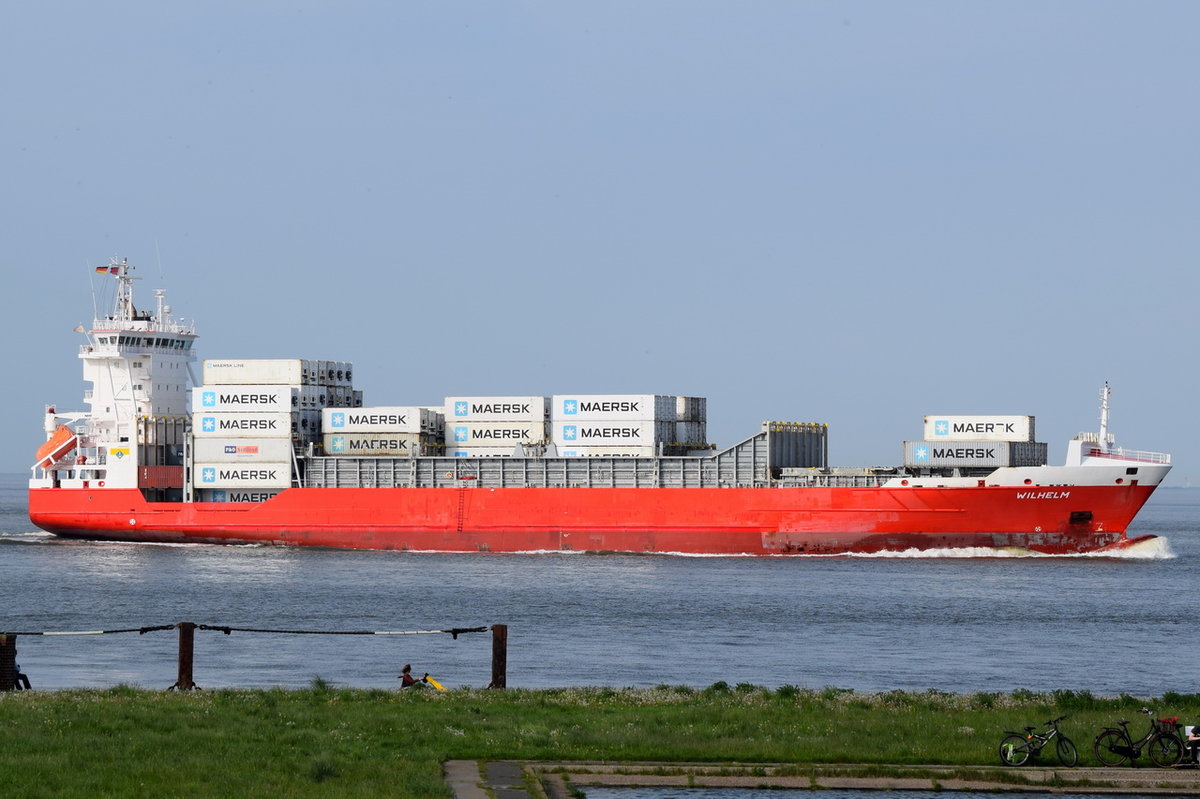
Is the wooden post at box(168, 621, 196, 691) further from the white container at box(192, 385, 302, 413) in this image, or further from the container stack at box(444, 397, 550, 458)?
the white container at box(192, 385, 302, 413)

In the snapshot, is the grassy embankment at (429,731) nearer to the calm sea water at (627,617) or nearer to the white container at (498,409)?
the calm sea water at (627,617)

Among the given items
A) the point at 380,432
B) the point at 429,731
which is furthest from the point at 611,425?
the point at 429,731

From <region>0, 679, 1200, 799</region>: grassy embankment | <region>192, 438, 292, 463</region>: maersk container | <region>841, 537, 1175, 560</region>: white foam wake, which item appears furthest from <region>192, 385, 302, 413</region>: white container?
<region>0, 679, 1200, 799</region>: grassy embankment

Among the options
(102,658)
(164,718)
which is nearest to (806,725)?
(164,718)

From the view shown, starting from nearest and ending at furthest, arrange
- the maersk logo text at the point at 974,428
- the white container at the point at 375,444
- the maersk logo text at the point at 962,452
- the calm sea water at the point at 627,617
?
the calm sea water at the point at 627,617
the maersk logo text at the point at 962,452
the maersk logo text at the point at 974,428
the white container at the point at 375,444

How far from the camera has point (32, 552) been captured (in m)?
57.2

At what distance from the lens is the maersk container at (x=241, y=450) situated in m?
57.4

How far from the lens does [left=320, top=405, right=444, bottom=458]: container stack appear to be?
5709 centimetres

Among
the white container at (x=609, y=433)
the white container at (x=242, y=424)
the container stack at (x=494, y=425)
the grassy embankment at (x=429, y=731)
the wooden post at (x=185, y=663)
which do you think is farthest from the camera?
the white container at (x=242, y=424)

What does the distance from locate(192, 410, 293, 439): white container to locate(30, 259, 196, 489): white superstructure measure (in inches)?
113

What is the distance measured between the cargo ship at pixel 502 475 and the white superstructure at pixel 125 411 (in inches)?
3.1

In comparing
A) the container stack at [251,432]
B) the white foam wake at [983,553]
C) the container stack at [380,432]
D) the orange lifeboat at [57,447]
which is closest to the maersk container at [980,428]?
the white foam wake at [983,553]

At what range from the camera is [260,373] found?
58.8m

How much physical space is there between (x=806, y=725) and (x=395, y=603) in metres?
22.9
